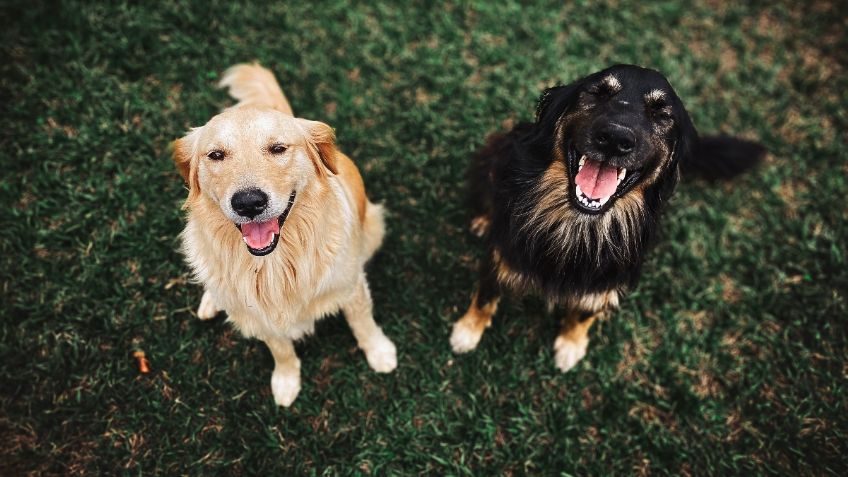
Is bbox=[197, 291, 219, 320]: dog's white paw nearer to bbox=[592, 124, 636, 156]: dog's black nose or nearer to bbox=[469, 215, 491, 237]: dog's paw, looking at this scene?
bbox=[469, 215, 491, 237]: dog's paw

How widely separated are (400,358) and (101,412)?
192cm

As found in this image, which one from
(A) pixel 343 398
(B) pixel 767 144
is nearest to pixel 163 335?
(A) pixel 343 398

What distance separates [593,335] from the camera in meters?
3.68

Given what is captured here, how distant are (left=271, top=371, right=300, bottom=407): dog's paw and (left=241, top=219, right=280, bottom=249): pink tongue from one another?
1329 mm

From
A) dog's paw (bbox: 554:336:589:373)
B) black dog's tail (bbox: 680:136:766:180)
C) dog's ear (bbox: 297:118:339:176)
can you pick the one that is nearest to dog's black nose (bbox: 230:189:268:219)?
dog's ear (bbox: 297:118:339:176)

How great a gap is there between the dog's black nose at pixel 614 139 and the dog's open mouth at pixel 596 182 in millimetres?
143

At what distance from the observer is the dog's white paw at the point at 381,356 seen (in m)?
3.43

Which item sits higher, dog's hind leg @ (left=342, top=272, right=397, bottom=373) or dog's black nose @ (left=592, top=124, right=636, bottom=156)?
dog's black nose @ (left=592, top=124, right=636, bottom=156)

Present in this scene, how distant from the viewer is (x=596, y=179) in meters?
2.56

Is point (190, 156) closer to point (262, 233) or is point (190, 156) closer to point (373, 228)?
point (262, 233)

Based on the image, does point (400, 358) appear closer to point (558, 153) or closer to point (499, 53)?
point (558, 153)

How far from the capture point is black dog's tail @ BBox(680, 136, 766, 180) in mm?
3688

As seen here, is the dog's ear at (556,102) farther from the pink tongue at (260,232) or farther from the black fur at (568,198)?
the pink tongue at (260,232)

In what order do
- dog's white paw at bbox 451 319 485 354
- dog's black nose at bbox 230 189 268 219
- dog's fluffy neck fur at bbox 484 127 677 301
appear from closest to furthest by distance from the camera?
1. dog's black nose at bbox 230 189 268 219
2. dog's fluffy neck fur at bbox 484 127 677 301
3. dog's white paw at bbox 451 319 485 354
